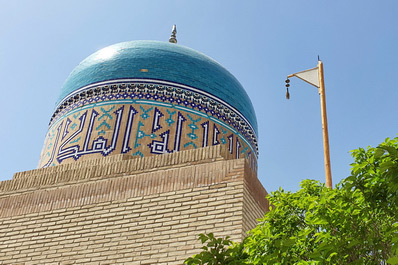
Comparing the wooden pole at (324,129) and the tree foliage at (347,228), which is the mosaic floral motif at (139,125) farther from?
the tree foliage at (347,228)

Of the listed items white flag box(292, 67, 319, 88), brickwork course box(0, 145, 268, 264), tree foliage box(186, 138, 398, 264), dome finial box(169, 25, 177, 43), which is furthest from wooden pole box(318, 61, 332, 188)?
dome finial box(169, 25, 177, 43)

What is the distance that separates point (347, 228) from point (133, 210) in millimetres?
2198

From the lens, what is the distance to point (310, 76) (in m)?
4.92

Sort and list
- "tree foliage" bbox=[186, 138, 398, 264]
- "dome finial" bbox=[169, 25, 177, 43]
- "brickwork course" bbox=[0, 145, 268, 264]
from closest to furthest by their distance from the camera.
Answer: "tree foliage" bbox=[186, 138, 398, 264], "brickwork course" bbox=[0, 145, 268, 264], "dome finial" bbox=[169, 25, 177, 43]

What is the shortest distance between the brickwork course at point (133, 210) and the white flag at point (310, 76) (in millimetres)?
1030

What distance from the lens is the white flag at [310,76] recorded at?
488cm

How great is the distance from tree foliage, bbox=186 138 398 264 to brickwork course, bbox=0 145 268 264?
1.09 metres

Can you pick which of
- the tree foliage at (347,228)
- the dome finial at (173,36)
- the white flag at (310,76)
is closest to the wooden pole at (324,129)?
the white flag at (310,76)

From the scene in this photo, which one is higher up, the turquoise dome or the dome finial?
the dome finial

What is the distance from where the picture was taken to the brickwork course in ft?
13.7

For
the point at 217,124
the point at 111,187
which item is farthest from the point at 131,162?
the point at 217,124

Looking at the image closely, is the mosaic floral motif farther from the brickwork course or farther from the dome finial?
the dome finial

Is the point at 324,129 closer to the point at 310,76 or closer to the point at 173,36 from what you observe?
the point at 310,76

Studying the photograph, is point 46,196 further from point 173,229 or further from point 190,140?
point 190,140
